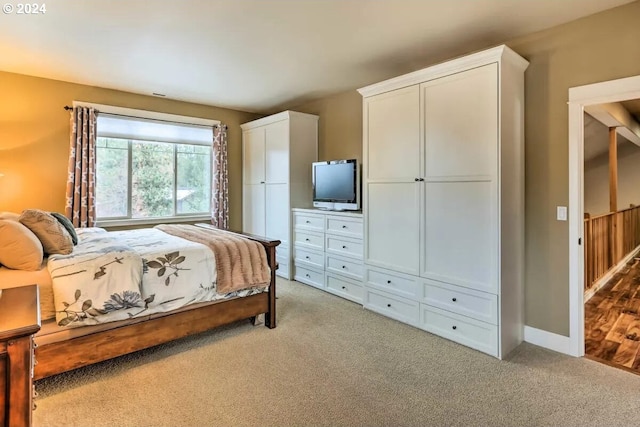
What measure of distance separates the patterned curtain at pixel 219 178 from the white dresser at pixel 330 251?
131 cm

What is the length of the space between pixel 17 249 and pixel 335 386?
7.22 ft

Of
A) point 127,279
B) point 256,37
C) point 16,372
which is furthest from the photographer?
point 256,37

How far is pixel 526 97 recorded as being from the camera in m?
2.84

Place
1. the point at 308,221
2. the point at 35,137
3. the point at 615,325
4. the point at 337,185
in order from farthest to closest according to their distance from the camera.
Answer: the point at 308,221 → the point at 337,185 → the point at 35,137 → the point at 615,325

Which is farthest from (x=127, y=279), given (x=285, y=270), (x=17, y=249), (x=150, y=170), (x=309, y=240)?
(x=150, y=170)

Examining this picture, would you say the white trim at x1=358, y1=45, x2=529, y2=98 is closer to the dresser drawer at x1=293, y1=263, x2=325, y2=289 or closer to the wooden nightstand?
the dresser drawer at x1=293, y1=263, x2=325, y2=289

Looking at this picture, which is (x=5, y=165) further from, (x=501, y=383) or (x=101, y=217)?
(x=501, y=383)

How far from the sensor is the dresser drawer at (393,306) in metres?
3.18

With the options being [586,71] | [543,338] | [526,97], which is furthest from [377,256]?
[586,71]

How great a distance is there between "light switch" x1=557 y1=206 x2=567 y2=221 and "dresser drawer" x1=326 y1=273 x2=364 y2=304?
6.44 ft

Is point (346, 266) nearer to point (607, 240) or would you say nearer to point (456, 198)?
point (456, 198)

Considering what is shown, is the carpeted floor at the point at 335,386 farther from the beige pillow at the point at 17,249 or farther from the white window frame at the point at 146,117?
the white window frame at the point at 146,117

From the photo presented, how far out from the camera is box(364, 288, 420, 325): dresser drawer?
3.18 m

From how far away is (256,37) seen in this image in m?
2.93
